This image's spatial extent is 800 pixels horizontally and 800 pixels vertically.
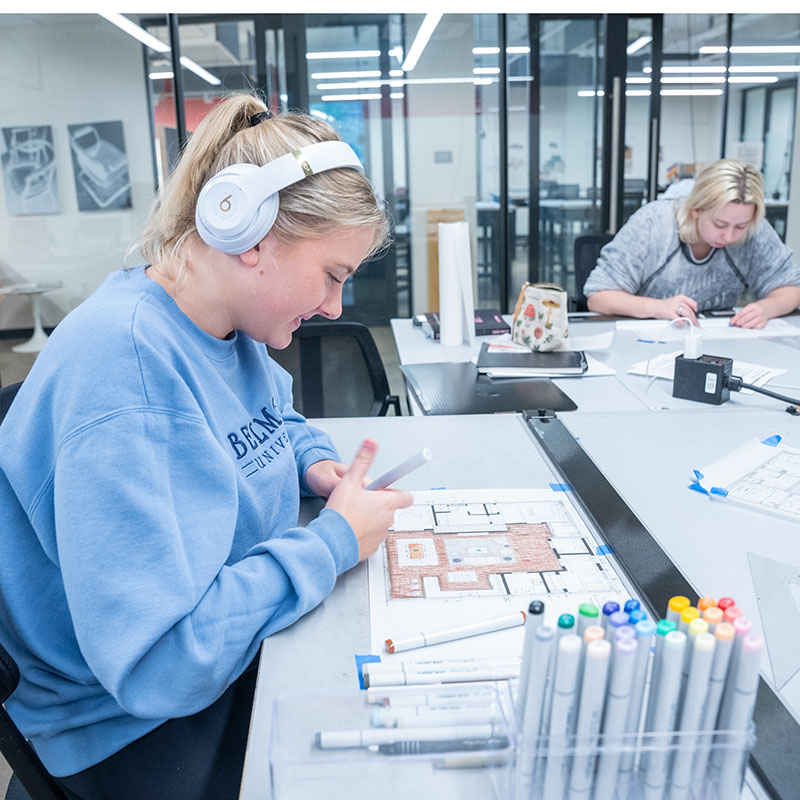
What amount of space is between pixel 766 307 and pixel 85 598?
2.36 metres

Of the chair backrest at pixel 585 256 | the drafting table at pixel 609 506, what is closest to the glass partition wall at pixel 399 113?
the chair backrest at pixel 585 256

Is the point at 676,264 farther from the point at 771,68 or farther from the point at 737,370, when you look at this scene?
the point at 771,68

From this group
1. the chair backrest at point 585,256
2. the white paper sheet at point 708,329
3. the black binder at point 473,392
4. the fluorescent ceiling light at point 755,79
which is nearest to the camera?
the black binder at point 473,392

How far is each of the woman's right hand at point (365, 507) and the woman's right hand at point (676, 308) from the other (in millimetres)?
1778

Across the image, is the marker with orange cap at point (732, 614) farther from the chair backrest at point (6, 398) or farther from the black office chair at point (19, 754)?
the chair backrest at point (6, 398)

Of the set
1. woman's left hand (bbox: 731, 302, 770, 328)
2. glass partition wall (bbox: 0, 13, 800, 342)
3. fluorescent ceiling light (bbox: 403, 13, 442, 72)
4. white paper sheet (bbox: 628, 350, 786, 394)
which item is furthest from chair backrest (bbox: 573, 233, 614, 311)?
fluorescent ceiling light (bbox: 403, 13, 442, 72)

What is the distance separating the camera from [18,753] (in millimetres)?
818

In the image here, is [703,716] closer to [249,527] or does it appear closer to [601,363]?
[249,527]

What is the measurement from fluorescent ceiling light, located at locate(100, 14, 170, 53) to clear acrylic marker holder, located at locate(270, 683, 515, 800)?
4466 mm

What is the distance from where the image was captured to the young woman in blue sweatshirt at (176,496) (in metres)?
0.71

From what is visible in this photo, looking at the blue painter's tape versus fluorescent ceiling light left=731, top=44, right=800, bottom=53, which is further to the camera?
fluorescent ceiling light left=731, top=44, right=800, bottom=53

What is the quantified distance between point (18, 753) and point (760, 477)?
1.04 metres

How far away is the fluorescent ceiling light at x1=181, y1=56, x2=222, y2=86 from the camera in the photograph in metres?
4.39

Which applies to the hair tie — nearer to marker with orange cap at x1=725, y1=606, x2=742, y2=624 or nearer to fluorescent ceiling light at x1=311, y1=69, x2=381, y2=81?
marker with orange cap at x1=725, y1=606, x2=742, y2=624
